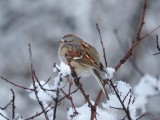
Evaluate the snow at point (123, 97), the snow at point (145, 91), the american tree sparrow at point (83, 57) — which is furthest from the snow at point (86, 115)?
the american tree sparrow at point (83, 57)

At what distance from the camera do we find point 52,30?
12.7 meters

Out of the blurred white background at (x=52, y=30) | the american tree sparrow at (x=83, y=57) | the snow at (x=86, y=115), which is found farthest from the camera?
the blurred white background at (x=52, y=30)

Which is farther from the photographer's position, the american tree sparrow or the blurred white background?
the blurred white background

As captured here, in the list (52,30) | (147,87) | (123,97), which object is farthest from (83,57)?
(52,30)

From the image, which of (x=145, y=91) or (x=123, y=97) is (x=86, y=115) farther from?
(x=145, y=91)

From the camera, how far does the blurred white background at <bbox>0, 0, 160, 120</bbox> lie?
1091cm

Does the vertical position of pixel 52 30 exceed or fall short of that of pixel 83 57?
it exceeds it

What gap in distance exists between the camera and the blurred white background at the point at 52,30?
429 inches

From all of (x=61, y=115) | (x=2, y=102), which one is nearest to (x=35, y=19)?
(x=2, y=102)

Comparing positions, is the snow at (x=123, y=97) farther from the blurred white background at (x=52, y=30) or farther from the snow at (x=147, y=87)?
the blurred white background at (x=52, y=30)

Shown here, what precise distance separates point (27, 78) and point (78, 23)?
2360 millimetres

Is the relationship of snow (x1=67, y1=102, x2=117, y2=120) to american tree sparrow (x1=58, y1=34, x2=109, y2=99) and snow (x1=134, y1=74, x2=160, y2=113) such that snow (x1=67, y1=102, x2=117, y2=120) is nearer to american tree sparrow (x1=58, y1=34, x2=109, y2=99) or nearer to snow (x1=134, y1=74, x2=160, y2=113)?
snow (x1=134, y1=74, x2=160, y2=113)

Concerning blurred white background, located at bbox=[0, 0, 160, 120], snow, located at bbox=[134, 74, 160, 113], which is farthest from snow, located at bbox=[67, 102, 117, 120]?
blurred white background, located at bbox=[0, 0, 160, 120]

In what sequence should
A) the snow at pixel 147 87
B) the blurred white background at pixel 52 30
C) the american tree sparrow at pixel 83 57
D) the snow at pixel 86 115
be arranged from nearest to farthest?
the snow at pixel 86 115, the snow at pixel 147 87, the american tree sparrow at pixel 83 57, the blurred white background at pixel 52 30
